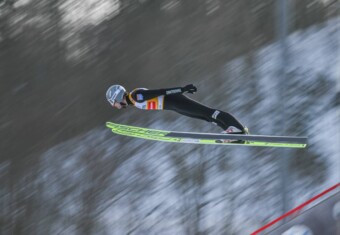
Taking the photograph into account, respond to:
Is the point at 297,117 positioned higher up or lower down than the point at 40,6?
lower down

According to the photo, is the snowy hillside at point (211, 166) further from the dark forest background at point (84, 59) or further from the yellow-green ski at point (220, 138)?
the yellow-green ski at point (220, 138)

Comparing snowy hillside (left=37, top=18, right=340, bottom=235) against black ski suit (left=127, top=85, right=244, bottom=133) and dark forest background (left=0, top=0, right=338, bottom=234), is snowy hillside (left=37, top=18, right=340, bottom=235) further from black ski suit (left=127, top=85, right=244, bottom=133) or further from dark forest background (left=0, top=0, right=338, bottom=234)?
black ski suit (left=127, top=85, right=244, bottom=133)

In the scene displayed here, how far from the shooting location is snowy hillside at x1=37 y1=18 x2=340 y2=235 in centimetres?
1338

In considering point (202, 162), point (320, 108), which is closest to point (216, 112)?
point (202, 162)

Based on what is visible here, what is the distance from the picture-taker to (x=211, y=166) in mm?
13711

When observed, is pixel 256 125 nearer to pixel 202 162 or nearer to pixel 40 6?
pixel 202 162

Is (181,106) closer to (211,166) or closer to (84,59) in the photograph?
(211,166)

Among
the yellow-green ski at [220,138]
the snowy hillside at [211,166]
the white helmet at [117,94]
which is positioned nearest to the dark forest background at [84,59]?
the snowy hillside at [211,166]

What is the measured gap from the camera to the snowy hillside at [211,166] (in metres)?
13.4

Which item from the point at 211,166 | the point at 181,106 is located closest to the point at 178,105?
the point at 181,106

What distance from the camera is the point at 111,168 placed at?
13742 millimetres

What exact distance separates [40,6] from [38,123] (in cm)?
264

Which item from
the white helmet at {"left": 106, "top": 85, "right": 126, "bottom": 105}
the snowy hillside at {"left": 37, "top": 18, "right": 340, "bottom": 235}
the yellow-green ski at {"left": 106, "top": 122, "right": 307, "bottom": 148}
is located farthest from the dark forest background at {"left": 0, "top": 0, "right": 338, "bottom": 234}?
the white helmet at {"left": 106, "top": 85, "right": 126, "bottom": 105}

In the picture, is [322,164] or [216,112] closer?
[216,112]
